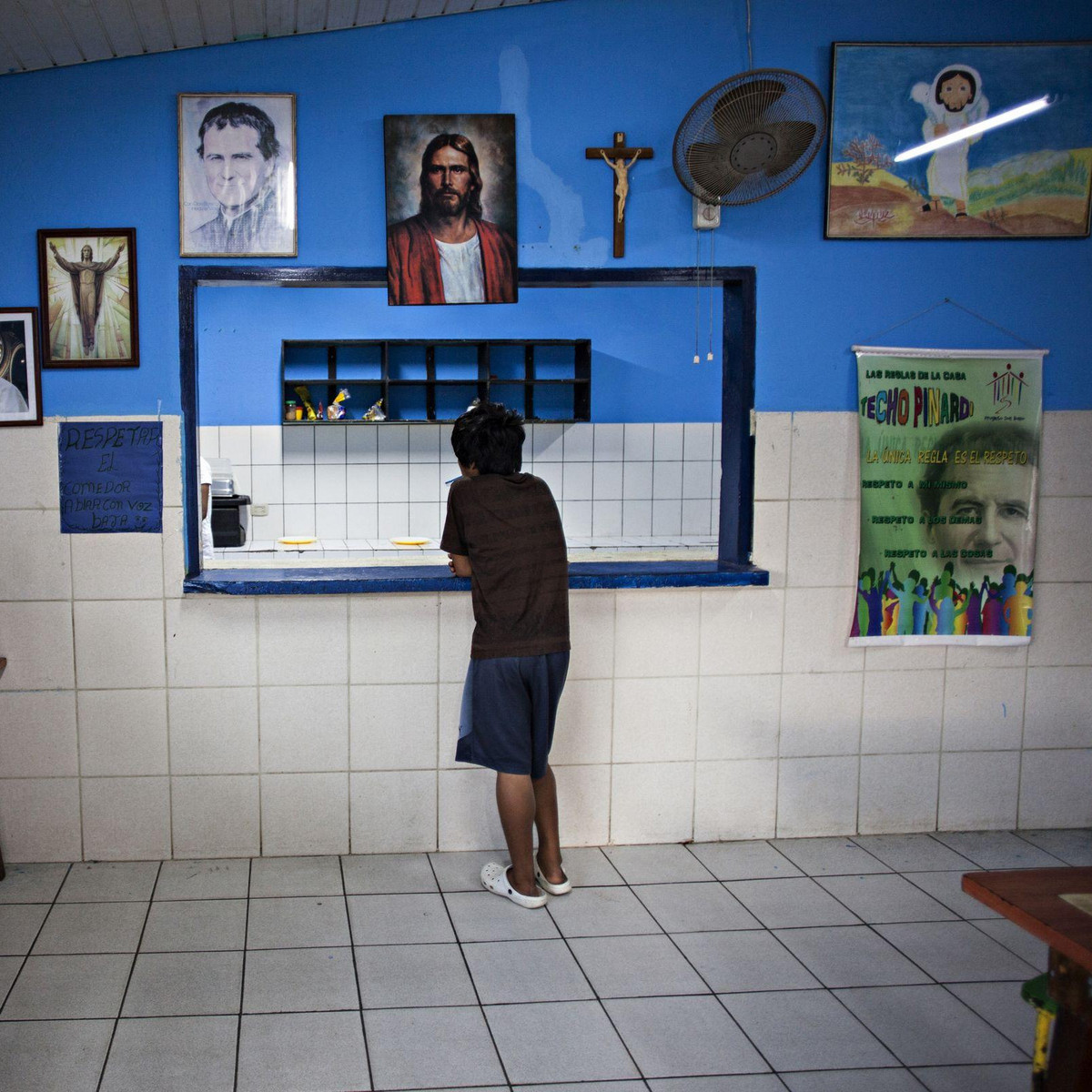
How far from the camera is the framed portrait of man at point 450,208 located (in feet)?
10.4

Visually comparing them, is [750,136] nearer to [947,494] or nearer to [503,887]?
[947,494]

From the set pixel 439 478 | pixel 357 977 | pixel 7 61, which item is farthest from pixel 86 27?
pixel 439 478

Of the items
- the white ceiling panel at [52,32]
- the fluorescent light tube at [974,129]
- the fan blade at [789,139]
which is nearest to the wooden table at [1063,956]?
the fan blade at [789,139]

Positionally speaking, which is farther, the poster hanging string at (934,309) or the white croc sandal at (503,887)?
the poster hanging string at (934,309)

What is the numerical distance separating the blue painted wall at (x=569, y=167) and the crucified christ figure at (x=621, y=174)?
46mm

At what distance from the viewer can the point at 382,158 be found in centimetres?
318

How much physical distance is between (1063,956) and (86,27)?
10.5ft

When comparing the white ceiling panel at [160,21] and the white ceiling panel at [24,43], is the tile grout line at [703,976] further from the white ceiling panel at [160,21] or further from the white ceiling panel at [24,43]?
the white ceiling panel at [24,43]

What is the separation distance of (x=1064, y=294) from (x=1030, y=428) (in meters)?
0.47

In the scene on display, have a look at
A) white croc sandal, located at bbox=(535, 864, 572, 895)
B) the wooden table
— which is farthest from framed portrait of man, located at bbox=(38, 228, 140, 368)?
the wooden table

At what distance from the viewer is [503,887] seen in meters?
3.07

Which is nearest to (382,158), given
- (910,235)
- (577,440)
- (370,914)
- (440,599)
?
(440,599)

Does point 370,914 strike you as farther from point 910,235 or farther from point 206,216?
point 910,235

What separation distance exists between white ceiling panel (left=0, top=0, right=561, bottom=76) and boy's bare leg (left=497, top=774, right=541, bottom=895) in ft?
7.61
